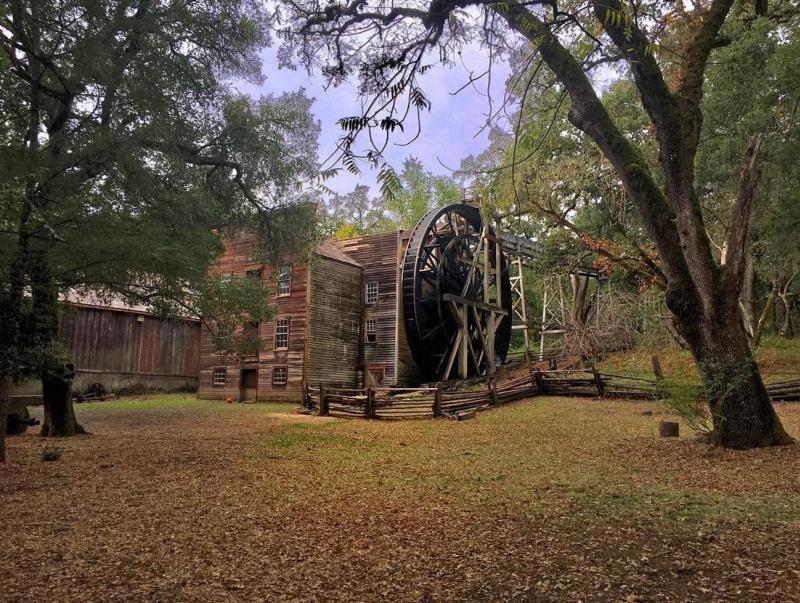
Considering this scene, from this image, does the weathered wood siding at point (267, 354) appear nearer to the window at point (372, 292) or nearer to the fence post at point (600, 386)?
the window at point (372, 292)

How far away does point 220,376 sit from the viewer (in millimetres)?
23734

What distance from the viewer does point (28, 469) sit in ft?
24.7

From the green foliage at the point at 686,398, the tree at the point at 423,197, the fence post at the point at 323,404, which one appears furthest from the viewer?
the tree at the point at 423,197

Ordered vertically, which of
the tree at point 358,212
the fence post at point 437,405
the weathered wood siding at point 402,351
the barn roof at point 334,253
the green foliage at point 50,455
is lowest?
the green foliage at point 50,455

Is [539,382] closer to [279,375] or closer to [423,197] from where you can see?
[279,375]

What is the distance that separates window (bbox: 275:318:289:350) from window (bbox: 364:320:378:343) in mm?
3619

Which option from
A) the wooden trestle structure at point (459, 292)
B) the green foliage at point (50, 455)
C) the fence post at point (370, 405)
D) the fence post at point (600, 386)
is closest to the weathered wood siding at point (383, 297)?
the wooden trestle structure at point (459, 292)

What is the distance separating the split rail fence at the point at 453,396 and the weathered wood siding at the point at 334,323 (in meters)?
3.74

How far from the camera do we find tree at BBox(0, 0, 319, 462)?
697cm

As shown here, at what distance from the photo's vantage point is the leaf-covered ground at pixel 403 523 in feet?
11.6

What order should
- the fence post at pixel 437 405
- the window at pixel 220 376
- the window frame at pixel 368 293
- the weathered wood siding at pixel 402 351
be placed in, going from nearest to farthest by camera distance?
the fence post at pixel 437 405
the weathered wood siding at pixel 402 351
the window at pixel 220 376
the window frame at pixel 368 293

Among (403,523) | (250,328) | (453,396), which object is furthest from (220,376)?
(403,523)

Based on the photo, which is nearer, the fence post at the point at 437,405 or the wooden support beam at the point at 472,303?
the fence post at the point at 437,405

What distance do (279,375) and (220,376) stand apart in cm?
338
